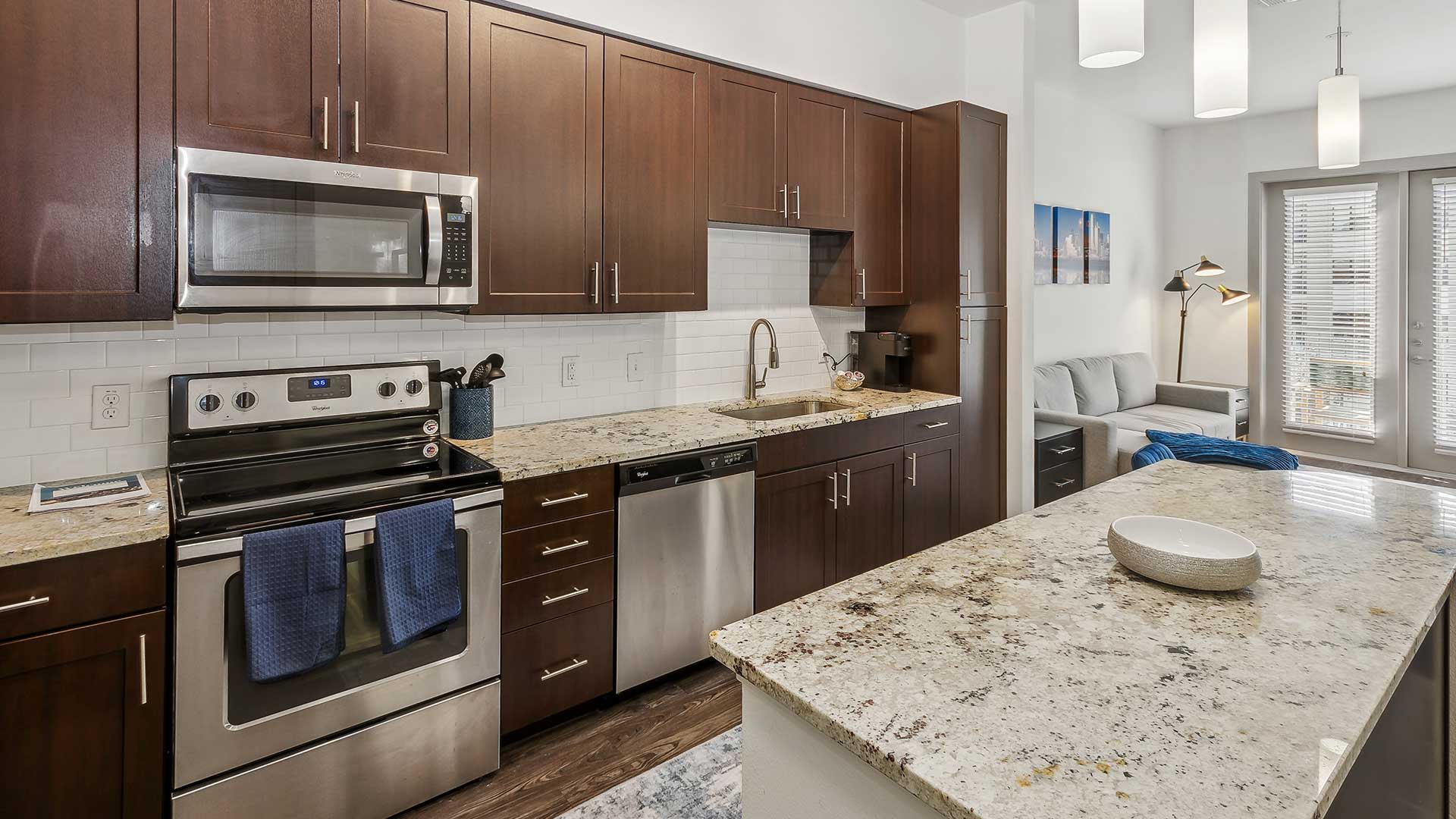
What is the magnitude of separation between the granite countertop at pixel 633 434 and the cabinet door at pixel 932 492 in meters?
0.25

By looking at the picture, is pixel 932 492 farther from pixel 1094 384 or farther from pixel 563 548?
pixel 1094 384

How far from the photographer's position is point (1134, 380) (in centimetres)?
630

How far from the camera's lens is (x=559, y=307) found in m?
2.62

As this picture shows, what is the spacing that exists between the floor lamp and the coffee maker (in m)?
4.28

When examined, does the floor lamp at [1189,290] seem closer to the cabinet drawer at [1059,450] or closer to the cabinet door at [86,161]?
the cabinet drawer at [1059,450]

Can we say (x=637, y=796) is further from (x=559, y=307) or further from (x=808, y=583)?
(x=559, y=307)

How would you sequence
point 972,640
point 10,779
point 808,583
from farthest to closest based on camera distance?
point 808,583 < point 10,779 < point 972,640

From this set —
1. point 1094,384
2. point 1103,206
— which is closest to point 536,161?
point 1094,384

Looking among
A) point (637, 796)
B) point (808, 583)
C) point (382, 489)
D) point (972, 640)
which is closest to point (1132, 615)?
point (972, 640)

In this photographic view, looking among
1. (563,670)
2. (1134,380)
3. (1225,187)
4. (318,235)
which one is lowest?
(563,670)

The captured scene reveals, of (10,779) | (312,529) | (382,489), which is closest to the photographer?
(10,779)

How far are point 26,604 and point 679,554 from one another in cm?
171

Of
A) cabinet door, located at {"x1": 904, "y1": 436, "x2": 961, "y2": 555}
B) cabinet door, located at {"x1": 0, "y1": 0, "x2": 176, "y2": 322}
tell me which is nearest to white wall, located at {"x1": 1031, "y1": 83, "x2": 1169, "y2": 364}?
cabinet door, located at {"x1": 904, "y1": 436, "x2": 961, "y2": 555}

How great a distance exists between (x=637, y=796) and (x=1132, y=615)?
5.01 feet
